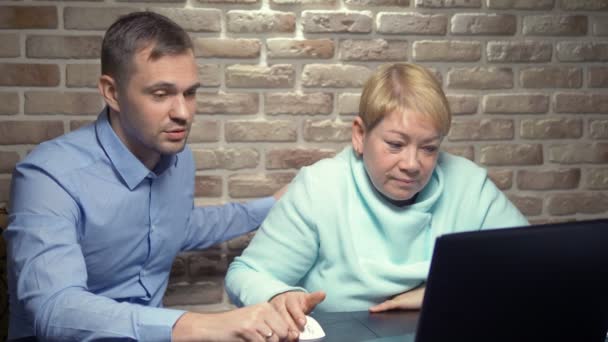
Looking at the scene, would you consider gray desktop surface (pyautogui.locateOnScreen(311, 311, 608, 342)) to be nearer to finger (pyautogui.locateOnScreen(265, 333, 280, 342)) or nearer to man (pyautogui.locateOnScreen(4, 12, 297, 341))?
finger (pyautogui.locateOnScreen(265, 333, 280, 342))

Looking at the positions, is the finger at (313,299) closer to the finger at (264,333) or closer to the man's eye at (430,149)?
the finger at (264,333)

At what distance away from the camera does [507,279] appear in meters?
0.91

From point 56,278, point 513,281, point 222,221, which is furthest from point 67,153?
point 513,281

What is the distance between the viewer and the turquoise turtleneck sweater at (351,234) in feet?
5.24

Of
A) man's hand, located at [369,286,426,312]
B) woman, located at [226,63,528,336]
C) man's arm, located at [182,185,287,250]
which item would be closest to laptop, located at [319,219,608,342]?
man's hand, located at [369,286,426,312]

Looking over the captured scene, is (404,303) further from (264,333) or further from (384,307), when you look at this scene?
(264,333)

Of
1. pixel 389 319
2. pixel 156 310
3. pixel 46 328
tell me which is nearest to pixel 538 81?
pixel 389 319

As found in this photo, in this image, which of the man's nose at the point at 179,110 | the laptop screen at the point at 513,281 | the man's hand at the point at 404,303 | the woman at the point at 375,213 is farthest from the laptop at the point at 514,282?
the man's nose at the point at 179,110

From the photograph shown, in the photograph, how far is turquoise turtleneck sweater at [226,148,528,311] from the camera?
1.60 m

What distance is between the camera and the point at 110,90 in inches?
67.9

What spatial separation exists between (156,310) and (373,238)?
60cm

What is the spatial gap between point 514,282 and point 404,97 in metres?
0.76

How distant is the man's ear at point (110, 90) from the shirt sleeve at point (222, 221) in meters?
0.46

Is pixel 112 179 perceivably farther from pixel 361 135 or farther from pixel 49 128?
pixel 361 135
